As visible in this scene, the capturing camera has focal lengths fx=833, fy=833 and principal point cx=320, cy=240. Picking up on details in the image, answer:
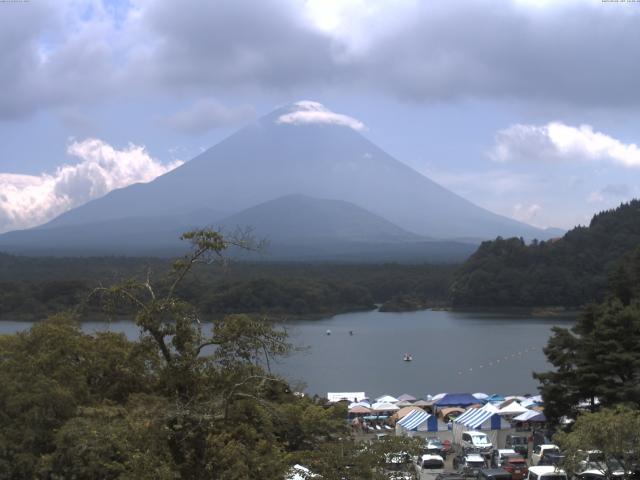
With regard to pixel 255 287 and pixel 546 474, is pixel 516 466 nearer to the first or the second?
pixel 546 474

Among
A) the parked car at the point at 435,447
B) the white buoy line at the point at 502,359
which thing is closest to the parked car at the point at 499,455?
the parked car at the point at 435,447

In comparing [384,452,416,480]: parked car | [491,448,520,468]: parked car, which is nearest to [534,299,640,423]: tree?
[491,448,520,468]: parked car

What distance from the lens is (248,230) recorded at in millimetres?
4605

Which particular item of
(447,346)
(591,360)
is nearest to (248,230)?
(591,360)

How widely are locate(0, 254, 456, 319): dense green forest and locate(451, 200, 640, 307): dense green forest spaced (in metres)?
3.66

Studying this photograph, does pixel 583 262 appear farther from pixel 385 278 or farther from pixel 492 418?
pixel 492 418

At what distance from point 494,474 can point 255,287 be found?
124 feet

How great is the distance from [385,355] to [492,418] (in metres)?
18.5

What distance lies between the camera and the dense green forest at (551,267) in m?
49.8

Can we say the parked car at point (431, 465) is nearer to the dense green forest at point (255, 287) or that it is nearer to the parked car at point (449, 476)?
the parked car at point (449, 476)

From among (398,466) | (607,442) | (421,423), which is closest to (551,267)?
(421,423)

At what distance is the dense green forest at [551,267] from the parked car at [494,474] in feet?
128

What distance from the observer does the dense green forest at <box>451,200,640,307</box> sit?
49750 millimetres

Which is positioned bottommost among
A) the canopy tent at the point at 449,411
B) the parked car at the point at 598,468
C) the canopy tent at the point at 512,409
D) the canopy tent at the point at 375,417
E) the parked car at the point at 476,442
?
the canopy tent at the point at 375,417
